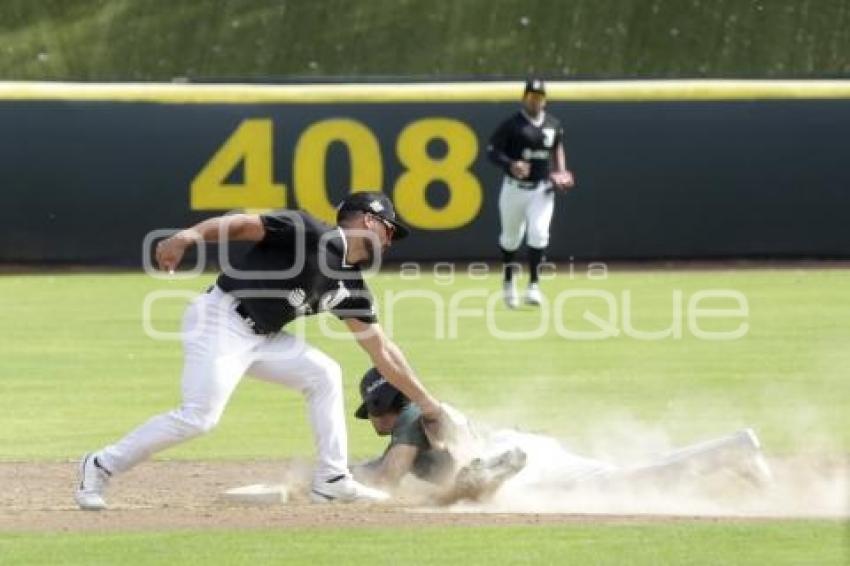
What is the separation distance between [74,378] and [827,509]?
22.7 feet

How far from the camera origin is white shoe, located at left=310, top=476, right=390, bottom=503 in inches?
378

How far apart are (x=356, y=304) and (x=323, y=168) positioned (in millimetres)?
14056

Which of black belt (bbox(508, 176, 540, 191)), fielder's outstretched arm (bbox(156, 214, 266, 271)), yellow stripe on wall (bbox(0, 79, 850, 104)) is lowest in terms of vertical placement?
fielder's outstretched arm (bbox(156, 214, 266, 271))

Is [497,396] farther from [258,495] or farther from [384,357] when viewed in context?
[384,357]

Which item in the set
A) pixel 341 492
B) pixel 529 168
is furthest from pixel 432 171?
pixel 341 492

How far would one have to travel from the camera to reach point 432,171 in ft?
76.3

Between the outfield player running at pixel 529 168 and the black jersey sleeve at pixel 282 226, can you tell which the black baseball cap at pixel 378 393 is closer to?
the black jersey sleeve at pixel 282 226

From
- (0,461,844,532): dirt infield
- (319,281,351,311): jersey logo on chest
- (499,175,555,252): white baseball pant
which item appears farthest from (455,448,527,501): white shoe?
(499,175,555,252): white baseball pant

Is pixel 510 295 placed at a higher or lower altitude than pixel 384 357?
higher

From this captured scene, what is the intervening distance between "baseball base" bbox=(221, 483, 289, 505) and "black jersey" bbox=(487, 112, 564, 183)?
1069cm

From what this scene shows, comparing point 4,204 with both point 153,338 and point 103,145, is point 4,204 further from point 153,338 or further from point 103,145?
point 153,338

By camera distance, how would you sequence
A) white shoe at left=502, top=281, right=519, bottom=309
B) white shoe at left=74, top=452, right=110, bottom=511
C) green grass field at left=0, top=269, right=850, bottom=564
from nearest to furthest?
1. green grass field at left=0, top=269, right=850, bottom=564
2. white shoe at left=74, top=452, right=110, bottom=511
3. white shoe at left=502, top=281, right=519, bottom=309

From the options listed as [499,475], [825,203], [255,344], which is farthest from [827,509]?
[825,203]

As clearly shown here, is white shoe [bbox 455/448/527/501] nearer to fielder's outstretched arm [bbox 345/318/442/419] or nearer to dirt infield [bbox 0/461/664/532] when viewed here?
dirt infield [bbox 0/461/664/532]
